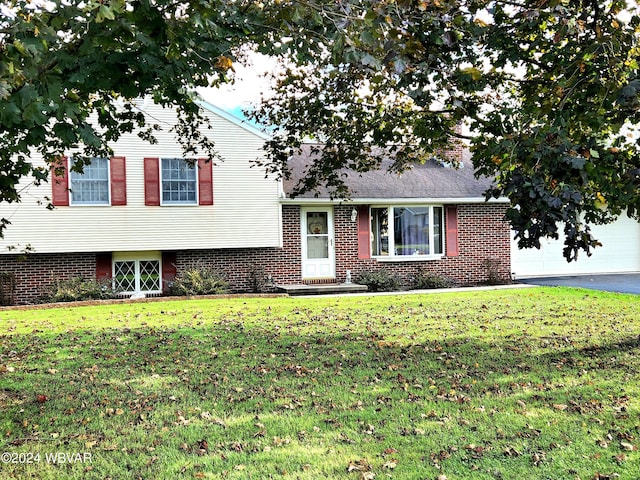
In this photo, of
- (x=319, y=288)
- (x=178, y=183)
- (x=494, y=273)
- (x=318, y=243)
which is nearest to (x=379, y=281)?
(x=319, y=288)

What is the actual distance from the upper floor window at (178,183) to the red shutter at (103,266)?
7.41ft

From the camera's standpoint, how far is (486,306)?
12539 millimetres

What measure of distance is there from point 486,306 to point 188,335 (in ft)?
21.8

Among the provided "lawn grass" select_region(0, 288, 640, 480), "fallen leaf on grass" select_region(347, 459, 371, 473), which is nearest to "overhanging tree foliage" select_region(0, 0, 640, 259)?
"lawn grass" select_region(0, 288, 640, 480)

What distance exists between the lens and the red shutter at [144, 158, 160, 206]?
15.6 metres

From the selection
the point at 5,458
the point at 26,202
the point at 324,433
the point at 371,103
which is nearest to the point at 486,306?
the point at 371,103

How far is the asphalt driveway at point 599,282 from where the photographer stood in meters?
16.3

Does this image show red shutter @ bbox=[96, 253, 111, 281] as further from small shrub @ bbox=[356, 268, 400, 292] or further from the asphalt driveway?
the asphalt driveway

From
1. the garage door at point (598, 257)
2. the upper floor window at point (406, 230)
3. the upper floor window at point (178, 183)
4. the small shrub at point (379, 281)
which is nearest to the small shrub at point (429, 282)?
the small shrub at point (379, 281)

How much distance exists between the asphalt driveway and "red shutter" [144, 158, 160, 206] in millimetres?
11801

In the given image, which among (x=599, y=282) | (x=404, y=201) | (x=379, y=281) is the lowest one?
(x=599, y=282)

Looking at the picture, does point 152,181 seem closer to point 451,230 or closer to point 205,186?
point 205,186

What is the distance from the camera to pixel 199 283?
15469 millimetres

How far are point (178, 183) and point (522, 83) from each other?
10.5 metres
